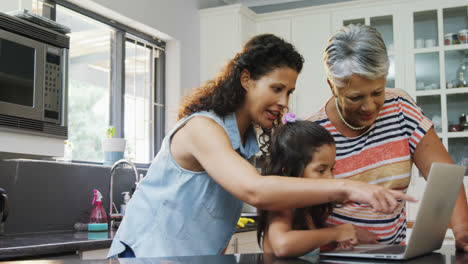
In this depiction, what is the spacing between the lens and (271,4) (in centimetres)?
493

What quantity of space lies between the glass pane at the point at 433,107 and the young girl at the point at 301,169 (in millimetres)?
2885

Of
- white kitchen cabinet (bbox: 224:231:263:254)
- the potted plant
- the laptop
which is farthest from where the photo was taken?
the potted plant

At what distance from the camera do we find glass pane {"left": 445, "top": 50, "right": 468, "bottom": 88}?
4.07m

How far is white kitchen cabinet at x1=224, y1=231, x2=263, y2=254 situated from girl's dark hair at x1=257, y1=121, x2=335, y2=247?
1477 millimetres

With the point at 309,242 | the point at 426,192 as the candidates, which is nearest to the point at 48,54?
the point at 309,242

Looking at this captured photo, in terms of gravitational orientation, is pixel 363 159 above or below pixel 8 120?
below

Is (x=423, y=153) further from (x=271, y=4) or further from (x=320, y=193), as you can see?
(x=271, y=4)

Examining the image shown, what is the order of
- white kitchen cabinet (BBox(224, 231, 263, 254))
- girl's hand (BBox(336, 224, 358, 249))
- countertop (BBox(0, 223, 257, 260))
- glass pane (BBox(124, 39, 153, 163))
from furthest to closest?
glass pane (BBox(124, 39, 153, 163)), white kitchen cabinet (BBox(224, 231, 263, 254)), countertop (BBox(0, 223, 257, 260)), girl's hand (BBox(336, 224, 358, 249))

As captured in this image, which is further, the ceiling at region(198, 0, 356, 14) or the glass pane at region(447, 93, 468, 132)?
the ceiling at region(198, 0, 356, 14)

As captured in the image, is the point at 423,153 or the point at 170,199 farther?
the point at 423,153

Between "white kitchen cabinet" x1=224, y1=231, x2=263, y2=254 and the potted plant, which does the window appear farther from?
"white kitchen cabinet" x1=224, y1=231, x2=263, y2=254

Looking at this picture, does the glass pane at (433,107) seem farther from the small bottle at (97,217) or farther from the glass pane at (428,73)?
the small bottle at (97,217)

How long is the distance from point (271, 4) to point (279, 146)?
3.67m

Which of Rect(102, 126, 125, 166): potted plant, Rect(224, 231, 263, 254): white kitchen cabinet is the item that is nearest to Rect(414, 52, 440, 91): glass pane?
Rect(224, 231, 263, 254): white kitchen cabinet
